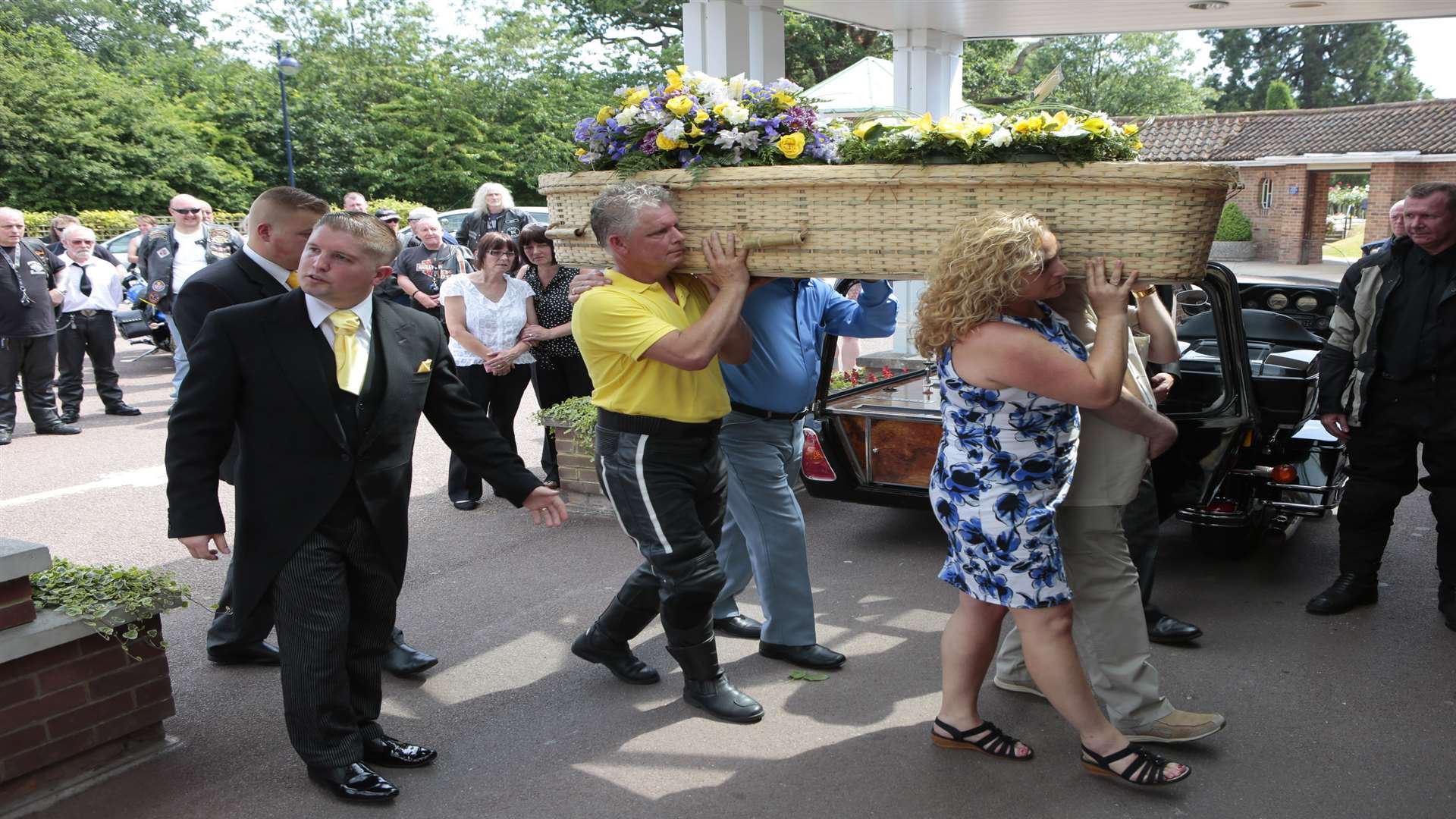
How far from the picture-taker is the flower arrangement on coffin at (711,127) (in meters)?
3.49

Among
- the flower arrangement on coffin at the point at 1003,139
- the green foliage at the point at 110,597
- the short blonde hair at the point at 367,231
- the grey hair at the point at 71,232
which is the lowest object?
the green foliage at the point at 110,597

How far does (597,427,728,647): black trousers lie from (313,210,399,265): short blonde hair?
3.08ft

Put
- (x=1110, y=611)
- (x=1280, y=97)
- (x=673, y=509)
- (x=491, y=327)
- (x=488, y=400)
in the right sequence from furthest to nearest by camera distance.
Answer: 1. (x=1280, y=97)
2. (x=488, y=400)
3. (x=491, y=327)
4. (x=673, y=509)
5. (x=1110, y=611)

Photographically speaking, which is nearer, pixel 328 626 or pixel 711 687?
pixel 328 626

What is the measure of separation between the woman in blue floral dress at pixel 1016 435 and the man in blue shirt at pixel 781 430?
92 cm

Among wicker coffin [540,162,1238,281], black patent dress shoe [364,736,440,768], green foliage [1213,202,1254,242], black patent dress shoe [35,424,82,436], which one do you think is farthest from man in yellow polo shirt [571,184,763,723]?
green foliage [1213,202,1254,242]

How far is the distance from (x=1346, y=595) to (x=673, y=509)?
11.1 feet

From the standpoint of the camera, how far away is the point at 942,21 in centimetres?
1001

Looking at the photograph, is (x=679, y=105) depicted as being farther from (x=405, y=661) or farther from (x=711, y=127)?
(x=405, y=661)

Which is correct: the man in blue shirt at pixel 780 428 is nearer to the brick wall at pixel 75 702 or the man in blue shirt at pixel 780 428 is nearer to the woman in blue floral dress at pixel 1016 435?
the woman in blue floral dress at pixel 1016 435

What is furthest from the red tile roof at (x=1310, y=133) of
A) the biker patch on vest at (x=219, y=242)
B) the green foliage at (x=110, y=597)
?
the green foliage at (x=110, y=597)

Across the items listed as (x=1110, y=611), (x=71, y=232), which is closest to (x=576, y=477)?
(x=1110, y=611)

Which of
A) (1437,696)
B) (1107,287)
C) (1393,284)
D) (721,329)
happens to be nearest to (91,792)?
(721,329)

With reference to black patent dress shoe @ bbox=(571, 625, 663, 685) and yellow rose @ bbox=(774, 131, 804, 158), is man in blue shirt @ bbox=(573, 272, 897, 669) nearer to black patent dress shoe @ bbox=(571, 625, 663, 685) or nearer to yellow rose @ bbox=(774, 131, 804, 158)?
black patent dress shoe @ bbox=(571, 625, 663, 685)
